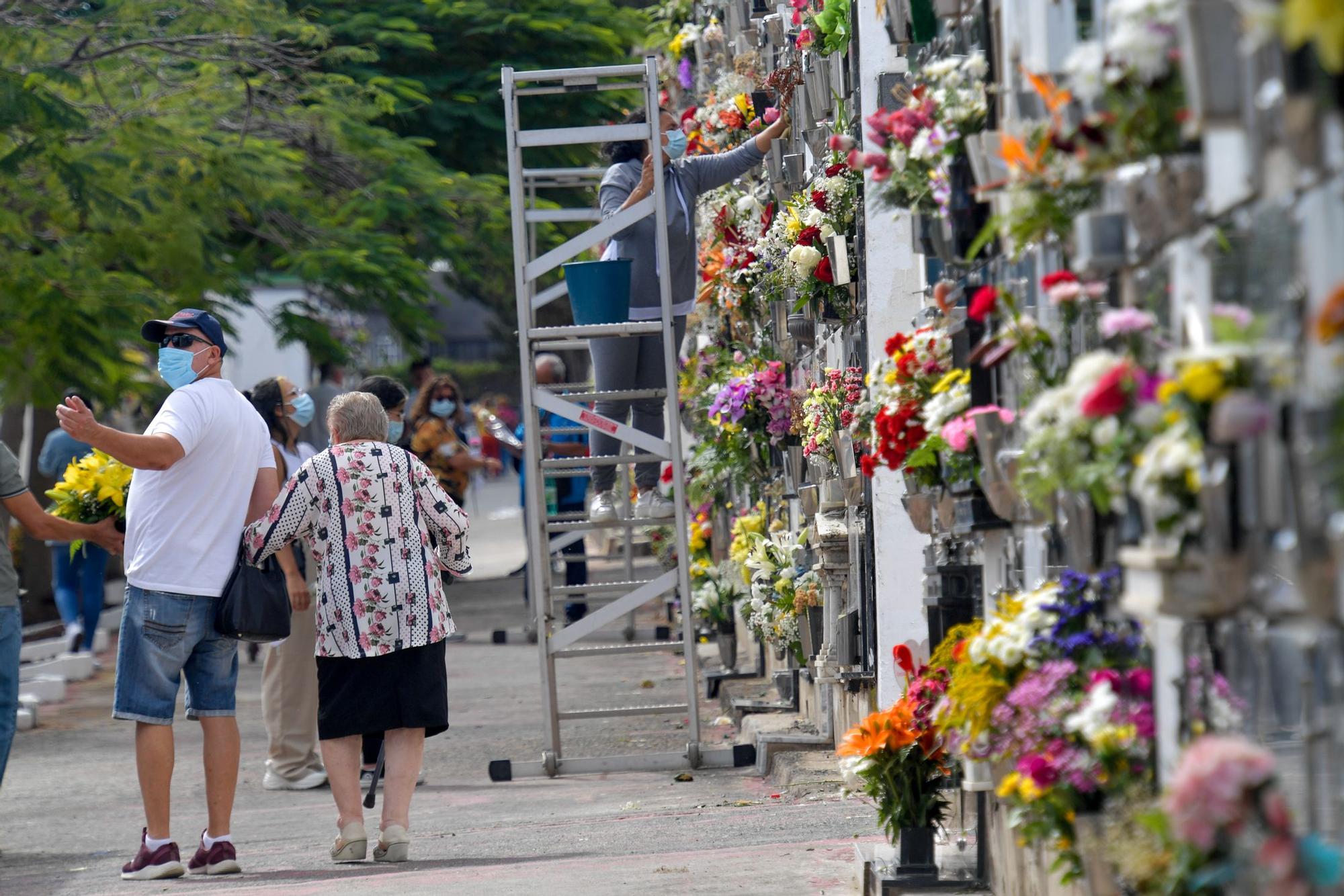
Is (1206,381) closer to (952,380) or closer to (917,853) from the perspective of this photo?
(952,380)

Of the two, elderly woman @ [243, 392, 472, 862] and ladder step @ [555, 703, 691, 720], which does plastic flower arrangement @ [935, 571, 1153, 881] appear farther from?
ladder step @ [555, 703, 691, 720]

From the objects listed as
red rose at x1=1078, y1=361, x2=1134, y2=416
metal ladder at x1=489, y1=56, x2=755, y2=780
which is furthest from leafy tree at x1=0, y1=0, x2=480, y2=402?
red rose at x1=1078, y1=361, x2=1134, y2=416

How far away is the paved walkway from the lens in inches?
245

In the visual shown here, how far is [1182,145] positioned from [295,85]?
13337 millimetres

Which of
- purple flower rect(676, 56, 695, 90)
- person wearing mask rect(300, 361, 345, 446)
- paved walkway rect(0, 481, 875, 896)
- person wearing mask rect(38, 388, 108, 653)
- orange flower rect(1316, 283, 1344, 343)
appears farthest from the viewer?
person wearing mask rect(300, 361, 345, 446)

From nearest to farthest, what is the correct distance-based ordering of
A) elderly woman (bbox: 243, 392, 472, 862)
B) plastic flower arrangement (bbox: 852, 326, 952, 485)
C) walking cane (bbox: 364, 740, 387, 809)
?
plastic flower arrangement (bbox: 852, 326, 952, 485)
elderly woman (bbox: 243, 392, 472, 862)
walking cane (bbox: 364, 740, 387, 809)

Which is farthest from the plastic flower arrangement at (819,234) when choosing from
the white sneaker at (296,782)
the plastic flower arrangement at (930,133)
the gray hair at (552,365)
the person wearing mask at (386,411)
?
the gray hair at (552,365)

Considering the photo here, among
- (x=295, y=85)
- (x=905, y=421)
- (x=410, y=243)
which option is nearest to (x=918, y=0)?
(x=905, y=421)

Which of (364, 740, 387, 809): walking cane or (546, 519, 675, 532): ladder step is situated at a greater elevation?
(546, 519, 675, 532): ladder step

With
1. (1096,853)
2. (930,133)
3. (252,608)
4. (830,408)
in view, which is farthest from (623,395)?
(1096,853)

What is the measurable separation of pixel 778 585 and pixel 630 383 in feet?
4.24

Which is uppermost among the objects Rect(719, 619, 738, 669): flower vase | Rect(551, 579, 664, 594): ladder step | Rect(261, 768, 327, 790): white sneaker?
Rect(551, 579, 664, 594): ladder step

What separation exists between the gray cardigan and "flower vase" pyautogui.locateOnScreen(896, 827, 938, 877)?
4205 mm

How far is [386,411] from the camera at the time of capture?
27.7 feet
